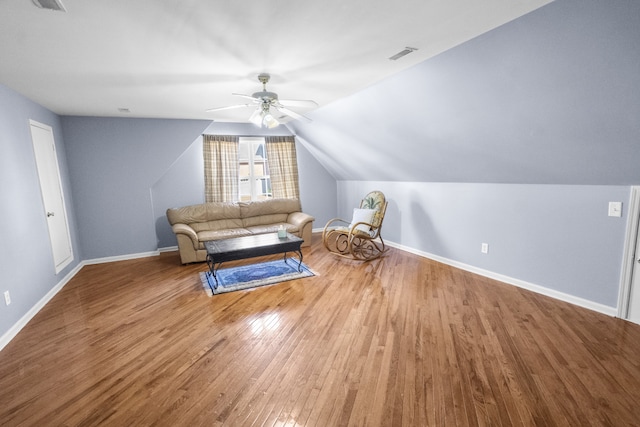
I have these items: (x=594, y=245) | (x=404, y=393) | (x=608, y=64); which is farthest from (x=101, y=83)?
(x=594, y=245)

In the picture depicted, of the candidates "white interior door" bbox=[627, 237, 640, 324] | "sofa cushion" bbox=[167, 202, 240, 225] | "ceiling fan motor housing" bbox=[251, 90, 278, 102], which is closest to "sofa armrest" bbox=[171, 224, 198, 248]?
"sofa cushion" bbox=[167, 202, 240, 225]

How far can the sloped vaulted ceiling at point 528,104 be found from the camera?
71.7 inches

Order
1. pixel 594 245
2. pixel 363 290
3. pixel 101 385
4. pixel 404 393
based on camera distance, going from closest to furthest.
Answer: pixel 404 393, pixel 101 385, pixel 594 245, pixel 363 290

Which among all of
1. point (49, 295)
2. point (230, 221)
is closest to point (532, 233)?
point (230, 221)

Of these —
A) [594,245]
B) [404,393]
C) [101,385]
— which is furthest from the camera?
[594,245]

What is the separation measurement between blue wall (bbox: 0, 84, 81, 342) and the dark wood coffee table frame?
5.58 feet

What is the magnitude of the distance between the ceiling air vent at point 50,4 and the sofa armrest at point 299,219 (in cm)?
401

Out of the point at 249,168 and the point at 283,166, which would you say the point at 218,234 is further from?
the point at 283,166

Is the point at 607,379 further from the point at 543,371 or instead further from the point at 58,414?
the point at 58,414

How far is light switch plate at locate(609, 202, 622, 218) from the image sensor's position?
2.58 metres

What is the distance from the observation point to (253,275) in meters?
3.92

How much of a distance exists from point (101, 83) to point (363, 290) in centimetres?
354

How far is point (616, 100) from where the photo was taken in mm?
2016

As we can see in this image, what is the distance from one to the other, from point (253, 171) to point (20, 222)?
3.65m
